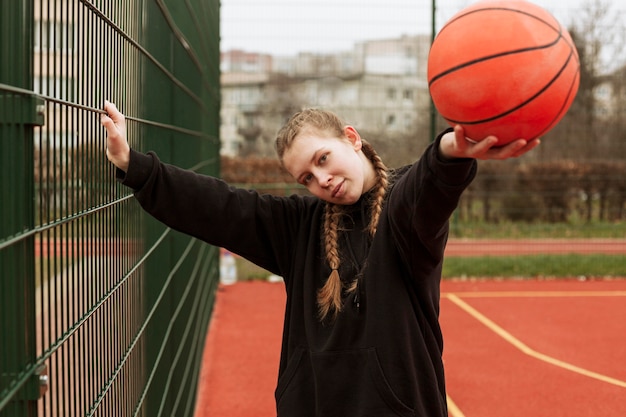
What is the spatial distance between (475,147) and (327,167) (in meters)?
0.73

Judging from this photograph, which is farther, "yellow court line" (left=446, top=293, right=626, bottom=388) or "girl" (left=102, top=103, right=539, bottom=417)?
"yellow court line" (left=446, top=293, right=626, bottom=388)

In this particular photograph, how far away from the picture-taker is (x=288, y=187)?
535 inches

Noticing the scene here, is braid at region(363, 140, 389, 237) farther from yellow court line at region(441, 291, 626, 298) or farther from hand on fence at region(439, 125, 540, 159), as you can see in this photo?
yellow court line at region(441, 291, 626, 298)

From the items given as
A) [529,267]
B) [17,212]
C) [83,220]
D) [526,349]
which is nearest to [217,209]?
[83,220]

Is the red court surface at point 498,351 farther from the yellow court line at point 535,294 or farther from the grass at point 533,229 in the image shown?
the grass at point 533,229

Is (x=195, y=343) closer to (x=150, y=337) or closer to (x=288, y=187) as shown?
(x=150, y=337)

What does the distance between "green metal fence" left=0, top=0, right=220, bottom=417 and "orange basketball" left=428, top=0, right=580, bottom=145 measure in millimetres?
874

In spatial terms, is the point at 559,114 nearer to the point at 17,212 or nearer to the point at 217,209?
the point at 217,209

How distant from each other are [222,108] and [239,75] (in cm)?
55

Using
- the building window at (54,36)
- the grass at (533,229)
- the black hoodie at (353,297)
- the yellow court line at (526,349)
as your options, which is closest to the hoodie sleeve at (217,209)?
the black hoodie at (353,297)

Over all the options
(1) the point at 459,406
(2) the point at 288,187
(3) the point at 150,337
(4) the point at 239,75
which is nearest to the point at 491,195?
(2) the point at 288,187

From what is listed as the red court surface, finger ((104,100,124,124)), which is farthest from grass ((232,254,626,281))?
finger ((104,100,124,124))

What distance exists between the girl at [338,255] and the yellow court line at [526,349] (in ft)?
14.0

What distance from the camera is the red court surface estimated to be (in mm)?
5828
